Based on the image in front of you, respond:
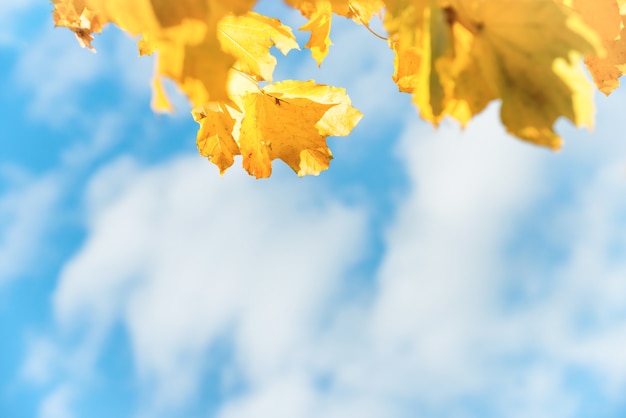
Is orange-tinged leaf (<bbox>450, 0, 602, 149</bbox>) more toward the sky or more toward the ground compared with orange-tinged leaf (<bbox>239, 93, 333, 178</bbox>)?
more toward the ground

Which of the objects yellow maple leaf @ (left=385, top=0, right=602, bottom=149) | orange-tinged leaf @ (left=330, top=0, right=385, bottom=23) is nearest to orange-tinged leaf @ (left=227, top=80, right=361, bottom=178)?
orange-tinged leaf @ (left=330, top=0, right=385, bottom=23)

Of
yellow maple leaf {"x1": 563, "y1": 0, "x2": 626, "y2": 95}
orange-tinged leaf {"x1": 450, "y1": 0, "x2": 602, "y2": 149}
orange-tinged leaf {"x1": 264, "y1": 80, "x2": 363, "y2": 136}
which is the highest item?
orange-tinged leaf {"x1": 264, "y1": 80, "x2": 363, "y2": 136}

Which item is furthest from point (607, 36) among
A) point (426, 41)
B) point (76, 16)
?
point (76, 16)

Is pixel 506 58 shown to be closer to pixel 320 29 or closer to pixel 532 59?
pixel 532 59

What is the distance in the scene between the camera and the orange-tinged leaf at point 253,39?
2.91 ft

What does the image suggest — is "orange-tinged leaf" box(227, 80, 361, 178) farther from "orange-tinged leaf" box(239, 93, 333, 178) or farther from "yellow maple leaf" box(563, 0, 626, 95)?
"yellow maple leaf" box(563, 0, 626, 95)

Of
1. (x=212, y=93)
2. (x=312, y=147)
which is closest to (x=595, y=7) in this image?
(x=312, y=147)

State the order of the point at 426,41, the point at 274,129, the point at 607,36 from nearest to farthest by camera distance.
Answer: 1. the point at 426,41
2. the point at 607,36
3. the point at 274,129

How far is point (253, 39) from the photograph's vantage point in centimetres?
91

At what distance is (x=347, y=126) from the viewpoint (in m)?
0.98

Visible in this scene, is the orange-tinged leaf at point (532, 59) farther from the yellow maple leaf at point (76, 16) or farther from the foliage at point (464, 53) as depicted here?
the yellow maple leaf at point (76, 16)

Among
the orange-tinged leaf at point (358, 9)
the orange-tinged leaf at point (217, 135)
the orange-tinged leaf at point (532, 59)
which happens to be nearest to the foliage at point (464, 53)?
the orange-tinged leaf at point (532, 59)

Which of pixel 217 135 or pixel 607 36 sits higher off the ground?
pixel 217 135

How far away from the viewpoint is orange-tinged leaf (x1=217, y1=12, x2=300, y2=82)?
887 mm
